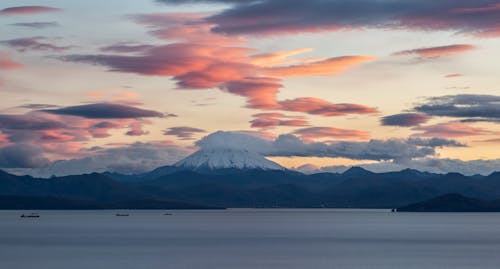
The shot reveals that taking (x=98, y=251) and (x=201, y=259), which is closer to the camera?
(x=201, y=259)

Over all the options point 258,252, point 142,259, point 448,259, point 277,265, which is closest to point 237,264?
point 277,265

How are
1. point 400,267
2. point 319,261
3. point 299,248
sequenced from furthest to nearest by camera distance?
point 299,248 → point 319,261 → point 400,267

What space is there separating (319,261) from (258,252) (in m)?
28.4

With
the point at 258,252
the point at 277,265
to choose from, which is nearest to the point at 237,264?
the point at 277,265


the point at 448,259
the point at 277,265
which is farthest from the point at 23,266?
the point at 448,259

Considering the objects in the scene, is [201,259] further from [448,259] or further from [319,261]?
[448,259]

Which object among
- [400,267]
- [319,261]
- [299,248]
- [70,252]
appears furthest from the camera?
[299,248]

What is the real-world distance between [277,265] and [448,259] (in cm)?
3783

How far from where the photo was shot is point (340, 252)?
584 ft

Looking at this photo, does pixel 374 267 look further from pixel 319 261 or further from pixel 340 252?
pixel 340 252

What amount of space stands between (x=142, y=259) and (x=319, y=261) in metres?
34.0

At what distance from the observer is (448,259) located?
522ft

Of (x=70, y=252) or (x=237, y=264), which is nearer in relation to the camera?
(x=237, y=264)

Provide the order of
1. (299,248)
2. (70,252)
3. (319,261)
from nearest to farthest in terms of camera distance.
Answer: (319,261) → (70,252) → (299,248)
